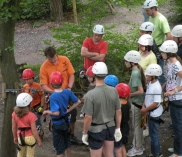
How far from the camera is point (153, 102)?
5605 mm

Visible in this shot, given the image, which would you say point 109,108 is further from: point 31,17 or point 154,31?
point 31,17

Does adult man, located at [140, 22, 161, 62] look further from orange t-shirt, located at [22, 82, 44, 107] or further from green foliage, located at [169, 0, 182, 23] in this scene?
green foliage, located at [169, 0, 182, 23]

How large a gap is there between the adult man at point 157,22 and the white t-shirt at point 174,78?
1544mm

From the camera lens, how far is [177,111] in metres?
5.70

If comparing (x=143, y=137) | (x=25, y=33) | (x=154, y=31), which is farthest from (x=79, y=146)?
(x=25, y=33)

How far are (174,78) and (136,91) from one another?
0.68m

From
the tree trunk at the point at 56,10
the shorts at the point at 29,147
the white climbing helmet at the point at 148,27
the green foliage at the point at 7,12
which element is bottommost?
the shorts at the point at 29,147

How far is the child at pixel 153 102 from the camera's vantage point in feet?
18.4

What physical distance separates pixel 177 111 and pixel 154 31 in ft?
7.34

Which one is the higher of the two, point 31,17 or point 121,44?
point 31,17

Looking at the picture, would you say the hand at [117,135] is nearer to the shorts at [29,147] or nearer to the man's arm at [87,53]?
the shorts at [29,147]

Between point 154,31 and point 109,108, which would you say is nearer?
point 109,108

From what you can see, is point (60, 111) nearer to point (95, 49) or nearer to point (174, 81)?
point (174, 81)

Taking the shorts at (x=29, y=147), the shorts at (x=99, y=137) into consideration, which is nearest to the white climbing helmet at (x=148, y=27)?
the shorts at (x=99, y=137)
